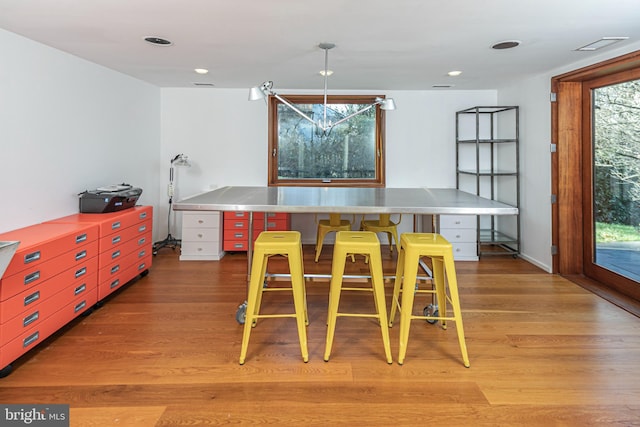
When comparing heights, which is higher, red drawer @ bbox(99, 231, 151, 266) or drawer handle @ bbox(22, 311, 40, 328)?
red drawer @ bbox(99, 231, 151, 266)

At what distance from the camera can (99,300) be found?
2793mm

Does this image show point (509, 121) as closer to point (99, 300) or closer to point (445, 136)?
point (445, 136)

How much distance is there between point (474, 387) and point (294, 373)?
933 mm

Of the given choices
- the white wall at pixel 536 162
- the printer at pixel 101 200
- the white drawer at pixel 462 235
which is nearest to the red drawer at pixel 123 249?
the printer at pixel 101 200

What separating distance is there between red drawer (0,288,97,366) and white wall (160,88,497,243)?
95.2 inches

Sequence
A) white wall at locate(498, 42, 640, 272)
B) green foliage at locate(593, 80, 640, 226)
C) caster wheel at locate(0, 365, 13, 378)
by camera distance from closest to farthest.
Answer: caster wheel at locate(0, 365, 13, 378) < green foliage at locate(593, 80, 640, 226) < white wall at locate(498, 42, 640, 272)

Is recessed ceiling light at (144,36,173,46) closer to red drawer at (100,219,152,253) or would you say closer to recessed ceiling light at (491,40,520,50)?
red drawer at (100,219,152,253)

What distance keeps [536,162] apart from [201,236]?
12.7 feet

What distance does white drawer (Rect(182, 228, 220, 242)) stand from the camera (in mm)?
4336

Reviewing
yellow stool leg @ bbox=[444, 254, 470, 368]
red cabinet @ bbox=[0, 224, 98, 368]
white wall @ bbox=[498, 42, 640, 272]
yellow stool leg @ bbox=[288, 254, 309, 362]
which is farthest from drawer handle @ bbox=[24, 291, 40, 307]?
white wall @ bbox=[498, 42, 640, 272]

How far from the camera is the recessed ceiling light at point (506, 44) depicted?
282 cm

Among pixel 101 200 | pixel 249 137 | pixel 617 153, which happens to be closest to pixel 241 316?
pixel 101 200

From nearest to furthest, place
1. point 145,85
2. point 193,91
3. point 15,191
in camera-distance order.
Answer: point 15,191
point 145,85
point 193,91

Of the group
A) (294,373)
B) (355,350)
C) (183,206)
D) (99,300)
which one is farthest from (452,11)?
(99,300)
